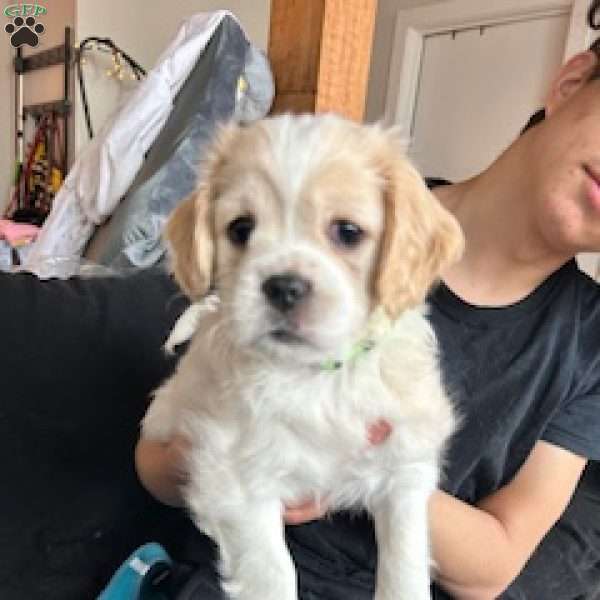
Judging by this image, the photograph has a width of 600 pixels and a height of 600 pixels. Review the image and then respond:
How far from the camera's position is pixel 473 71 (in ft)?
10.4

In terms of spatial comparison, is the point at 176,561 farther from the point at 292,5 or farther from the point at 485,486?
the point at 292,5

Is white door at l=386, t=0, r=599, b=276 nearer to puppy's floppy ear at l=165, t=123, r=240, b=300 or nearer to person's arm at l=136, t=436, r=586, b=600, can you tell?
person's arm at l=136, t=436, r=586, b=600

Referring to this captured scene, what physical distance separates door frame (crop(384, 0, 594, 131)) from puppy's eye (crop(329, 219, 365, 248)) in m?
2.12

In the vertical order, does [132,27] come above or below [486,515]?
above

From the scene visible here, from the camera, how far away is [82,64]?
367 centimetres

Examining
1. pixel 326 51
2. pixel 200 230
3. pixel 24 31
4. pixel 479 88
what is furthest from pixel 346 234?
pixel 24 31

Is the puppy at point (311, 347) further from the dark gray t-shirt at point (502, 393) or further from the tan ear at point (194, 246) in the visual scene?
the dark gray t-shirt at point (502, 393)

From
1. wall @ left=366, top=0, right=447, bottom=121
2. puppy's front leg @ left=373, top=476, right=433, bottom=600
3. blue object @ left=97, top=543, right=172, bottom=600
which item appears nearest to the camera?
puppy's front leg @ left=373, top=476, right=433, bottom=600

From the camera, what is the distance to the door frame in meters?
2.65

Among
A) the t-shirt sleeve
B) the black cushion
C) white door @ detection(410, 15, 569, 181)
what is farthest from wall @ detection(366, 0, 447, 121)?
the t-shirt sleeve

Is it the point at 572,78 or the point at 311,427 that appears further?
the point at 572,78

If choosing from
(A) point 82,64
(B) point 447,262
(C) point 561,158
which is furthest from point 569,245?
(A) point 82,64

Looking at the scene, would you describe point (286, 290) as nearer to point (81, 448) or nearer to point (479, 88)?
point (81, 448)

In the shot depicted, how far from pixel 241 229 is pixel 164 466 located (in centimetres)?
40
